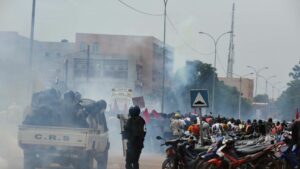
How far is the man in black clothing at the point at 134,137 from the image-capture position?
14.8 metres

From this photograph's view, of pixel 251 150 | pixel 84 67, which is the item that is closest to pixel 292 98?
pixel 84 67

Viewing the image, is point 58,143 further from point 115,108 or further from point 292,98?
point 292,98

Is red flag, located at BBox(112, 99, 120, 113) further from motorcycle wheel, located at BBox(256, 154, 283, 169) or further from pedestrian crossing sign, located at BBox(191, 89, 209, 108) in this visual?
motorcycle wheel, located at BBox(256, 154, 283, 169)

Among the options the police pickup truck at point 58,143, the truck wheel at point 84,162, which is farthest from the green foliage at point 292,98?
the police pickup truck at point 58,143

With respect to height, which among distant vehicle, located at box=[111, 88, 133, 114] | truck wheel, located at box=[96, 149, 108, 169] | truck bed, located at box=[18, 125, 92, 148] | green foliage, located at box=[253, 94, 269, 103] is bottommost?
truck wheel, located at box=[96, 149, 108, 169]

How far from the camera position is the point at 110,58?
92.2 meters

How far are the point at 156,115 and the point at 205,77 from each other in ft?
175

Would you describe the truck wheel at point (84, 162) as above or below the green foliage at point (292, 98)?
below

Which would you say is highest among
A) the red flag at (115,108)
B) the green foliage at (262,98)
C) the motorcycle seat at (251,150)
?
the green foliage at (262,98)

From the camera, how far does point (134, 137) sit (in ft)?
48.7

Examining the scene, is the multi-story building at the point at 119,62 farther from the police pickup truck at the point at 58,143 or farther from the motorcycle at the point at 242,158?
the motorcycle at the point at 242,158

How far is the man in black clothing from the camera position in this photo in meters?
14.8

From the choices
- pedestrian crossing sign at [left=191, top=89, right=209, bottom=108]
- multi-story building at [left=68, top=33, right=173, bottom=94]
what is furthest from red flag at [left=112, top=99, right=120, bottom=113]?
multi-story building at [left=68, top=33, right=173, bottom=94]

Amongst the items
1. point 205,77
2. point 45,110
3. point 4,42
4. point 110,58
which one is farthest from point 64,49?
point 45,110
